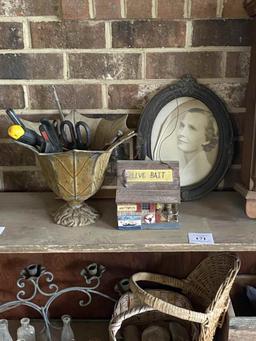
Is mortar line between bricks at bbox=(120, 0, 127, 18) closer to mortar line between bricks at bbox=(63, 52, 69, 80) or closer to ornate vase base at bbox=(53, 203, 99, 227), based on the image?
mortar line between bricks at bbox=(63, 52, 69, 80)

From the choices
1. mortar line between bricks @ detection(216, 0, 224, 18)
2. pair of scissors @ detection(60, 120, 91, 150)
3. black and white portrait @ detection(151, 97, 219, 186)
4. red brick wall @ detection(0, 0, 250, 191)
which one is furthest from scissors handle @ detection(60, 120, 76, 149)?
mortar line between bricks @ detection(216, 0, 224, 18)

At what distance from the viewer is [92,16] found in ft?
3.25

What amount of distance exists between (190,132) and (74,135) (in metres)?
0.33

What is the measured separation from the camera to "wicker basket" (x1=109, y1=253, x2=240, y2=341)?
2.92 ft

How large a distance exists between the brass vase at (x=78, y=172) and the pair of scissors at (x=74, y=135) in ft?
0.15

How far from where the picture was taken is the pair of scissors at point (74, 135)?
3.05 ft

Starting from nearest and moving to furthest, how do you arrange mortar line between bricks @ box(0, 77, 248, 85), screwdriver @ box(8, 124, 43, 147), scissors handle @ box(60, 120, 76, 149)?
screwdriver @ box(8, 124, 43, 147) < scissors handle @ box(60, 120, 76, 149) < mortar line between bricks @ box(0, 77, 248, 85)

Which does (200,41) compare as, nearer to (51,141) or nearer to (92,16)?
(92,16)

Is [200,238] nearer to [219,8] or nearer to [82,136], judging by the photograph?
[82,136]

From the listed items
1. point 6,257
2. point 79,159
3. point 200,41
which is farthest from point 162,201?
point 6,257

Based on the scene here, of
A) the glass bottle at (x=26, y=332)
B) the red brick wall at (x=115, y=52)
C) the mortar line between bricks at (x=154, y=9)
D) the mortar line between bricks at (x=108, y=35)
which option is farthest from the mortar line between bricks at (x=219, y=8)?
the glass bottle at (x=26, y=332)

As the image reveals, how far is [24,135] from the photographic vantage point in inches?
34.0

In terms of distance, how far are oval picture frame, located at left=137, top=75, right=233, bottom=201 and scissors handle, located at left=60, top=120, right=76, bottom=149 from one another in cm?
19

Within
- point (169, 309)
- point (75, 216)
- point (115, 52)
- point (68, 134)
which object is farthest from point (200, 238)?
point (115, 52)
